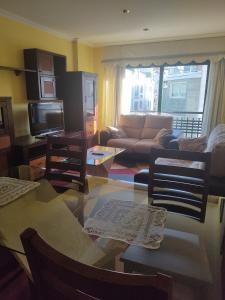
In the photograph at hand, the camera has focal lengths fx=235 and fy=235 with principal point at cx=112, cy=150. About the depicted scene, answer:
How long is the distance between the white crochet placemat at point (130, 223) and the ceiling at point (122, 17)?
2675mm

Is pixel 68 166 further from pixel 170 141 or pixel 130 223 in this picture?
pixel 170 141

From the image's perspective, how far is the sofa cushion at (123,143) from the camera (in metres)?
4.58

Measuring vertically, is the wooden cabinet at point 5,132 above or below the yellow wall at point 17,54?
below

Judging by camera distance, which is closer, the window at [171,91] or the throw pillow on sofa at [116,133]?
the throw pillow on sofa at [116,133]

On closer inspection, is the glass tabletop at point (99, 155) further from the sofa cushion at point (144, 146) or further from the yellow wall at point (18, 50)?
the yellow wall at point (18, 50)

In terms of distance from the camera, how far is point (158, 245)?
1.15 metres

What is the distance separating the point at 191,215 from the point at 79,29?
3.91 metres

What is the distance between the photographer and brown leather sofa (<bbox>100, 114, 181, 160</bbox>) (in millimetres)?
4480

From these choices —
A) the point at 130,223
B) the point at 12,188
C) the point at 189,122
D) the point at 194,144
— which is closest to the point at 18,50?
the point at 12,188

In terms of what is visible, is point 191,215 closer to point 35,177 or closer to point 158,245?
point 158,245

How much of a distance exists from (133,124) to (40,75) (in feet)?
7.59

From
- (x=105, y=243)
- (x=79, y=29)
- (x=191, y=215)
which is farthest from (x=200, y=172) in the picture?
(x=79, y=29)

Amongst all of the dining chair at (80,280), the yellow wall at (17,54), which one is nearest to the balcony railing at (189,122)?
the yellow wall at (17,54)

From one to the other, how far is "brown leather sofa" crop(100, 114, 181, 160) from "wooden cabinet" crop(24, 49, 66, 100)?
57.0 inches
